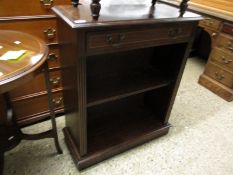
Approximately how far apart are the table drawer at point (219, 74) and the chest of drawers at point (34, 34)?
5.60ft

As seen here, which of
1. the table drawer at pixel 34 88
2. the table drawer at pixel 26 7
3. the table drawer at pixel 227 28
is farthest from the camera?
the table drawer at pixel 227 28

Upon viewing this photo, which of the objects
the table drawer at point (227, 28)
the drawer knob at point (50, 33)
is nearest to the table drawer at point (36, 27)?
the drawer knob at point (50, 33)

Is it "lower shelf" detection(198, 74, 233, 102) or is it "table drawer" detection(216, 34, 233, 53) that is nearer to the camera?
"table drawer" detection(216, 34, 233, 53)

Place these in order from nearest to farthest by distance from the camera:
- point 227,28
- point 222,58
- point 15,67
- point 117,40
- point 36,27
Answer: point 15,67 → point 117,40 → point 36,27 → point 227,28 → point 222,58

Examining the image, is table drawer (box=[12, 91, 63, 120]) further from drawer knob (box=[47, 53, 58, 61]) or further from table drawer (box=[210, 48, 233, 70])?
table drawer (box=[210, 48, 233, 70])

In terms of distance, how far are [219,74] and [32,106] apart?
1.94m

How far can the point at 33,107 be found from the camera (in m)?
1.57

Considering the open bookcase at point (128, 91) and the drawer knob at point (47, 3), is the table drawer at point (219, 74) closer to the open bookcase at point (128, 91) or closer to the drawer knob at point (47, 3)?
the open bookcase at point (128, 91)

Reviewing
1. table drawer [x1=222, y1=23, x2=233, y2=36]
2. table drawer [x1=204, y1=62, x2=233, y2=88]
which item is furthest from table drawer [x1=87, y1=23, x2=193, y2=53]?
table drawer [x1=204, y1=62, x2=233, y2=88]

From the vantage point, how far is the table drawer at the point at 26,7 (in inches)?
46.0

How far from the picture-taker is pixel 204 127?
181 centimetres

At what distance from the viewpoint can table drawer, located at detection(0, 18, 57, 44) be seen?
1.23 metres

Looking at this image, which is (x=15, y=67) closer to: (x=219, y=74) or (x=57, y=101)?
(x=57, y=101)

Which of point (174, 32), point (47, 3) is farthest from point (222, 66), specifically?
point (47, 3)
